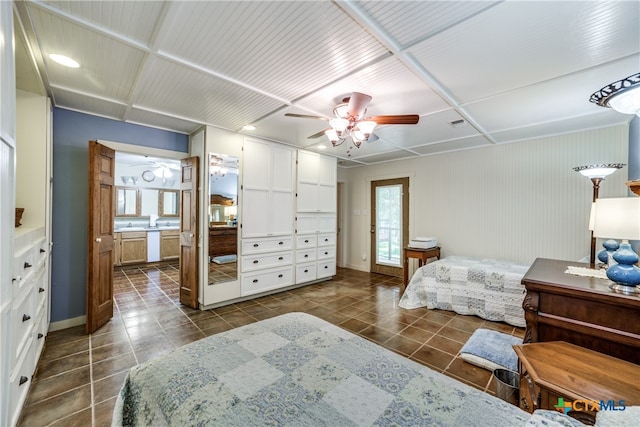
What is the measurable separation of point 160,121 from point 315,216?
2.84 m

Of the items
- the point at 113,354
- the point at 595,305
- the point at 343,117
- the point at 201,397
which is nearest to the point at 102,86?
the point at 343,117

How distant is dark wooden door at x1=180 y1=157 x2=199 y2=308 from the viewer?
3561mm

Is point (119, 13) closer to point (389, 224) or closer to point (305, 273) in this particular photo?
point (305, 273)

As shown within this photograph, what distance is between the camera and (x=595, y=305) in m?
1.52

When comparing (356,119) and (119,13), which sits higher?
(119,13)

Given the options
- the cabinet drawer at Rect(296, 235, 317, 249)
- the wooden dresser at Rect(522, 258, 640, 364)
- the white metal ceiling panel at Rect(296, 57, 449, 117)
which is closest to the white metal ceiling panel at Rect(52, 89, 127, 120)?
the white metal ceiling panel at Rect(296, 57, 449, 117)

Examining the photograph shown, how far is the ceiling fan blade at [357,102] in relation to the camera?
2.44m

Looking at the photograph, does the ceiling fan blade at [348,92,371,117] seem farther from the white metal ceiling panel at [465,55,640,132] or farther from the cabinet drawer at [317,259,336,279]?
the cabinet drawer at [317,259,336,279]

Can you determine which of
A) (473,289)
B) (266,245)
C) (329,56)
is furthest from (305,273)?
(329,56)

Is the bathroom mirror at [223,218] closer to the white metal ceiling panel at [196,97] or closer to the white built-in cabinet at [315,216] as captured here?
the white metal ceiling panel at [196,97]

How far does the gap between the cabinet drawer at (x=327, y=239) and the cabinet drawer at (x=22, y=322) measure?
3747 millimetres

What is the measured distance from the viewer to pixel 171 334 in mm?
2820

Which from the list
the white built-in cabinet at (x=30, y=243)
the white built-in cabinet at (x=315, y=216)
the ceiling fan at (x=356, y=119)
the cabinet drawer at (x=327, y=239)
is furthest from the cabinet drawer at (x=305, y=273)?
the white built-in cabinet at (x=30, y=243)

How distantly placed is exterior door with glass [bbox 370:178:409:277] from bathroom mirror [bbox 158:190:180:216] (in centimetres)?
541
